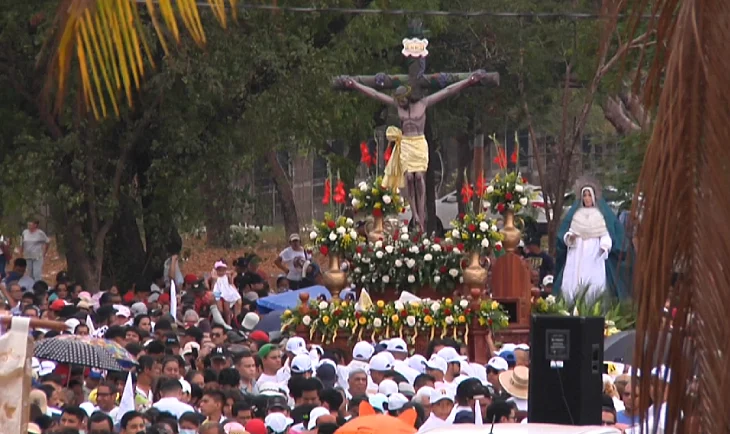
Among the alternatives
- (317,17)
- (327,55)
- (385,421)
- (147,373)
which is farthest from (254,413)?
(317,17)

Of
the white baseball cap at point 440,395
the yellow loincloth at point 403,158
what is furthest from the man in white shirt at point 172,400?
the yellow loincloth at point 403,158

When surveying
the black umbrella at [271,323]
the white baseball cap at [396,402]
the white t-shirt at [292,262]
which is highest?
the white baseball cap at [396,402]

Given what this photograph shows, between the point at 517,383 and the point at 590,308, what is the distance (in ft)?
20.4

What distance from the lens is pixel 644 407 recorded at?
319 centimetres

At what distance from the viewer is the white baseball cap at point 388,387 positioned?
34.9 feet

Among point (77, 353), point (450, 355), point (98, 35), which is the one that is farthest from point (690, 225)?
point (450, 355)

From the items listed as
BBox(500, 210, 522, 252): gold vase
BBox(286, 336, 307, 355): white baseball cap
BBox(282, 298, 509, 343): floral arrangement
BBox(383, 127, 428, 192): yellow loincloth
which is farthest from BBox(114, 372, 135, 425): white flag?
BBox(383, 127, 428, 192): yellow loincloth

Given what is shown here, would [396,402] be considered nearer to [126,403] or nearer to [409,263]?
[126,403]

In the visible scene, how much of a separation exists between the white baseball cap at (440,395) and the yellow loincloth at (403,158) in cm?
671

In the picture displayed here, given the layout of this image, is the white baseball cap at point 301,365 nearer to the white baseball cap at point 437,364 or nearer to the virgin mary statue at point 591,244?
the white baseball cap at point 437,364

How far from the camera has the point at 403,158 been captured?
56.0ft

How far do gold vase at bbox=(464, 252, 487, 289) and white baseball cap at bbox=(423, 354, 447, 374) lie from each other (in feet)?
11.0

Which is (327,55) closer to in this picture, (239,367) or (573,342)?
(239,367)

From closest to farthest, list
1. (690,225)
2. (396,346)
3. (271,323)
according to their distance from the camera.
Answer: (690,225) < (396,346) < (271,323)
